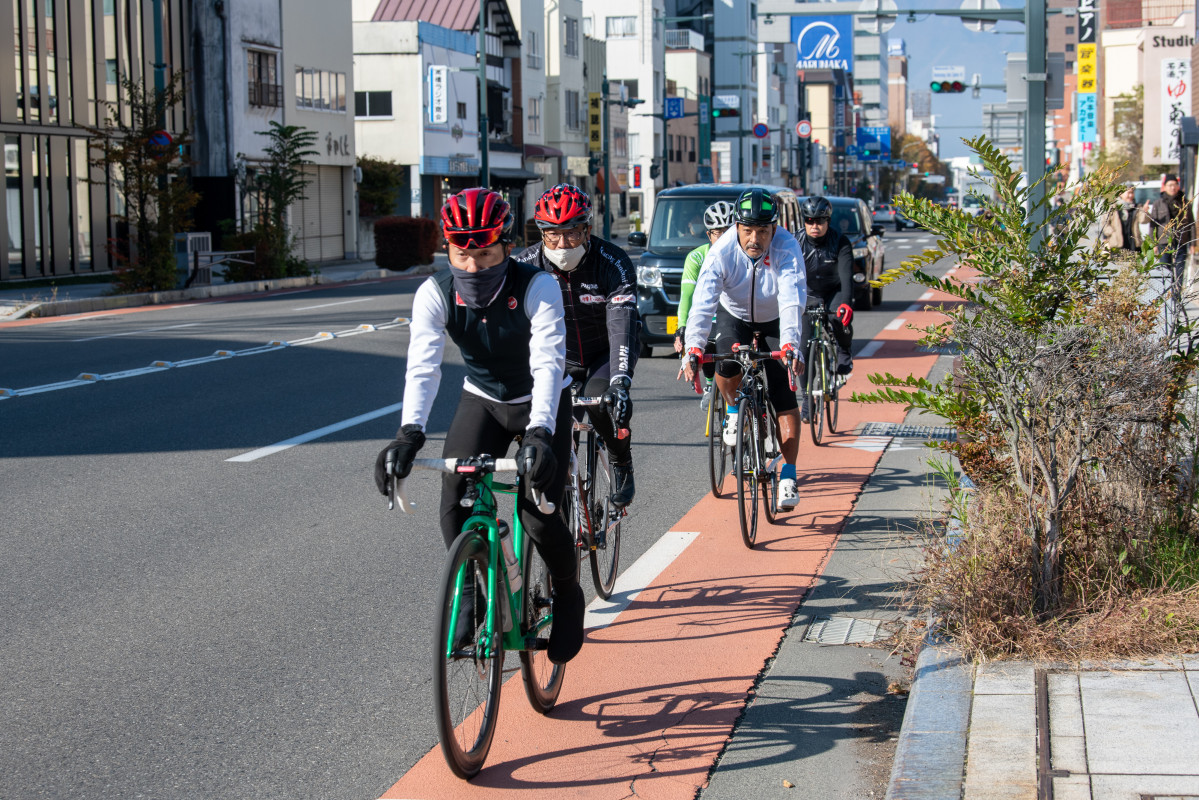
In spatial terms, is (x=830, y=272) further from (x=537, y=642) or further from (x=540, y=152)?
(x=540, y=152)

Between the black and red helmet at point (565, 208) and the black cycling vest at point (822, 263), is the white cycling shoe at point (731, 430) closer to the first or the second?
the black and red helmet at point (565, 208)

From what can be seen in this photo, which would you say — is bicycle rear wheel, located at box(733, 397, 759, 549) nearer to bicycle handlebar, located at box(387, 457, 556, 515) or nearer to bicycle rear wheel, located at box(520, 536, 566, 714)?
bicycle rear wheel, located at box(520, 536, 566, 714)

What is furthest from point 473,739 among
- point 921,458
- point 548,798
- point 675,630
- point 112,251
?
point 112,251

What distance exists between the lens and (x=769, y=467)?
7281 millimetres

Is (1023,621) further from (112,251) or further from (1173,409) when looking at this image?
(112,251)

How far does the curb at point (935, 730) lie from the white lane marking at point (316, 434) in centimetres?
602

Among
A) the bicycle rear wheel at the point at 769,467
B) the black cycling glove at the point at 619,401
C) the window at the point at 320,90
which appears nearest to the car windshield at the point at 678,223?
the bicycle rear wheel at the point at 769,467

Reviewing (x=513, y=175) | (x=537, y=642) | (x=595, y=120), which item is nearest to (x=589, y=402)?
(x=537, y=642)

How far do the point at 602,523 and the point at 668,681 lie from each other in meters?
1.14

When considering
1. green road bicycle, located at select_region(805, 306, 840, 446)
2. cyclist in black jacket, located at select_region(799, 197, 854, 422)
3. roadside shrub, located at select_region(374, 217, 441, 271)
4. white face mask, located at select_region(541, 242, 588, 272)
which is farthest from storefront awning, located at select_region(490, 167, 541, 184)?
white face mask, located at select_region(541, 242, 588, 272)

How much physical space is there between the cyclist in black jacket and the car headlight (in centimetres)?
492

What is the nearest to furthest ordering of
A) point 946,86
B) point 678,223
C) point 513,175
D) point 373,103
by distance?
point 678,223
point 946,86
point 373,103
point 513,175

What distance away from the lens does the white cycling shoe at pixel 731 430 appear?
22.5ft

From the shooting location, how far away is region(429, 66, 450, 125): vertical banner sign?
54219 mm
